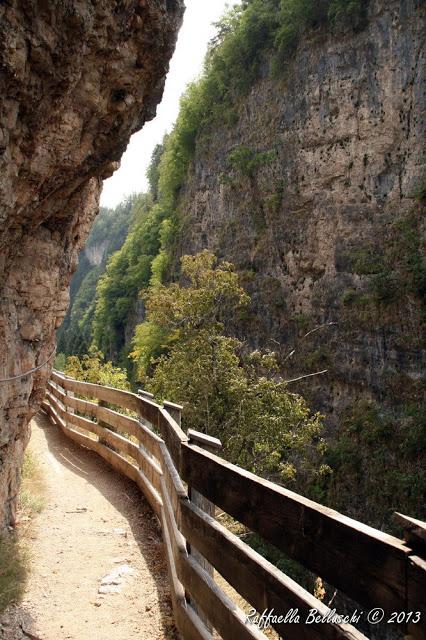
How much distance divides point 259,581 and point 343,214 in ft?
86.6

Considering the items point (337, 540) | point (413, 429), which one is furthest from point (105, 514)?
point (413, 429)

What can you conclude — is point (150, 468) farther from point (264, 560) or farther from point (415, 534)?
point (415, 534)

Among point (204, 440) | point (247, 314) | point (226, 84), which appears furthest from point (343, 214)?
point (204, 440)

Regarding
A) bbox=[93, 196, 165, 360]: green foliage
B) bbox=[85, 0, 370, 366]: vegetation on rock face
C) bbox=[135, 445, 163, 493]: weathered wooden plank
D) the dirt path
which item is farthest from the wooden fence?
bbox=[93, 196, 165, 360]: green foliage

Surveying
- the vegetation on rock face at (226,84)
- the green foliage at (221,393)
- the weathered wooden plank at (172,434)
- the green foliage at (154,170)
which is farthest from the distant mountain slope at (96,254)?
the weathered wooden plank at (172,434)

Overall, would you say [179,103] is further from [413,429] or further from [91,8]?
[91,8]

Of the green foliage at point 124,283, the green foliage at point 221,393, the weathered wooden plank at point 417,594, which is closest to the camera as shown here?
the weathered wooden plank at point 417,594

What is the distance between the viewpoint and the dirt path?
352 centimetres

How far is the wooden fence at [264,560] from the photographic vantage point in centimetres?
131

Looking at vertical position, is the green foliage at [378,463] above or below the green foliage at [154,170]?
below

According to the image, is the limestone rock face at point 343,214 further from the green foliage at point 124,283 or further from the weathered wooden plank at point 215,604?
the green foliage at point 124,283

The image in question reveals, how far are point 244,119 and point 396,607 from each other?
117ft

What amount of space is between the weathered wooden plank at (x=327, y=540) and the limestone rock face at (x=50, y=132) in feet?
9.43

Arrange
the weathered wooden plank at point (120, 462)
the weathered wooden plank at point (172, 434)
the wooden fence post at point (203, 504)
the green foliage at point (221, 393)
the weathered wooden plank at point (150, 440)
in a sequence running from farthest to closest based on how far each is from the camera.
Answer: the green foliage at point (221, 393), the weathered wooden plank at point (120, 462), the weathered wooden plank at point (150, 440), the weathered wooden plank at point (172, 434), the wooden fence post at point (203, 504)
